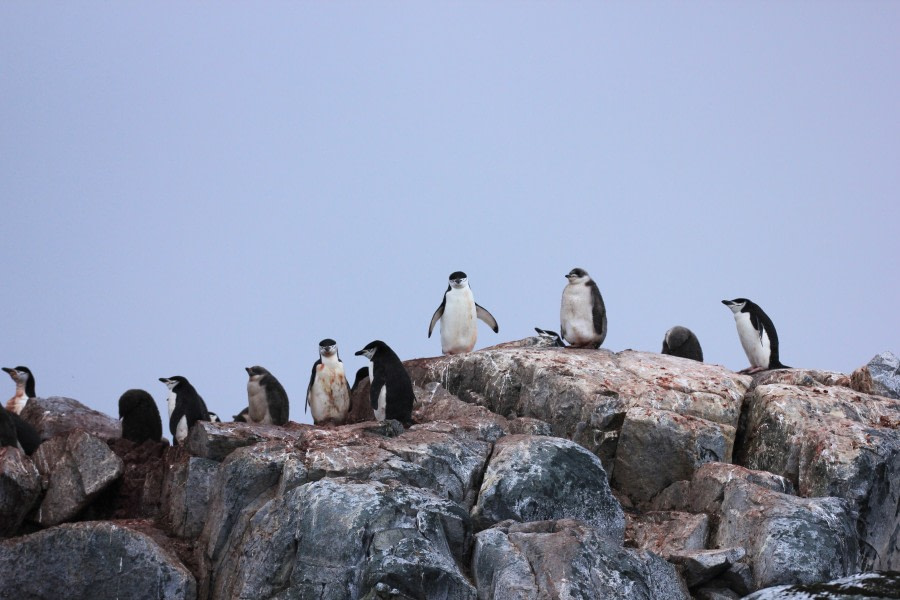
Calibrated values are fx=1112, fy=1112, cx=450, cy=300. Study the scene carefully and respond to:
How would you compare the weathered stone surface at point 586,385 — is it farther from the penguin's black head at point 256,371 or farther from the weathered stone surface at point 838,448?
the penguin's black head at point 256,371

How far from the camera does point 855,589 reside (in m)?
6.87

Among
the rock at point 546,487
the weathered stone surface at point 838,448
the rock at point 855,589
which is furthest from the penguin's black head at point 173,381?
the rock at point 855,589

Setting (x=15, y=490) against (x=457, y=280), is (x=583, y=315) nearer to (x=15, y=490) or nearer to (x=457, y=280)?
(x=457, y=280)

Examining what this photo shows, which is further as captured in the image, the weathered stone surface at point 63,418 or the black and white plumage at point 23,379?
the black and white plumage at point 23,379

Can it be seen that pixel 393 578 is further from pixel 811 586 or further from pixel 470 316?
pixel 470 316

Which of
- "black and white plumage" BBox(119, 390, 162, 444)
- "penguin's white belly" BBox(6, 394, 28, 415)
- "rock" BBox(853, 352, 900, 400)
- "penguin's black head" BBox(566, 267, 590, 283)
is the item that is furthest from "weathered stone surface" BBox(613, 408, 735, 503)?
"penguin's white belly" BBox(6, 394, 28, 415)

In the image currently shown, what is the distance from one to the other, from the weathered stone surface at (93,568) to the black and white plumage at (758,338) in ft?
31.5

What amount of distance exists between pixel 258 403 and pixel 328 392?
1032 mm

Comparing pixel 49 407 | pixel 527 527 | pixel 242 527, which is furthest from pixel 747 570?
pixel 49 407

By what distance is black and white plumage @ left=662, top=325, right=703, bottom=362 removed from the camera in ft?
64.9

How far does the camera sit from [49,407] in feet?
54.0

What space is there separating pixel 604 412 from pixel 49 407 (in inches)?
325

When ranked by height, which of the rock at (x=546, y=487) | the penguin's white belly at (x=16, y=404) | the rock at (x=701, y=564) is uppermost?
the penguin's white belly at (x=16, y=404)

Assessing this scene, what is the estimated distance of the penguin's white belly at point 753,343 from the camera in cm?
1725
